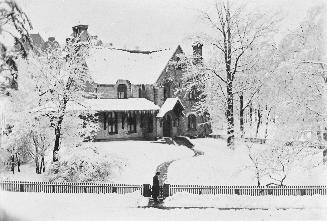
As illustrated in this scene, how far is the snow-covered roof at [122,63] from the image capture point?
7.91 meters

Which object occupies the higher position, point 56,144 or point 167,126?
point 167,126

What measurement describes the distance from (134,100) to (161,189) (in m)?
1.70

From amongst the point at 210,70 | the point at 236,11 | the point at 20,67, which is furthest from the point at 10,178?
the point at 236,11

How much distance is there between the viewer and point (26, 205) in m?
7.74

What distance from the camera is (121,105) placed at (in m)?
8.44

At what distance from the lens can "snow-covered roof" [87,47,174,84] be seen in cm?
791

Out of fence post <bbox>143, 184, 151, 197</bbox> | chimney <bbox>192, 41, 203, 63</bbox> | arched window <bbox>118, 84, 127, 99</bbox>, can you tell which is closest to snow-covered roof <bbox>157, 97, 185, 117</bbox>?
arched window <bbox>118, 84, 127, 99</bbox>

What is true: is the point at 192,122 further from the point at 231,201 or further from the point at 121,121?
the point at 231,201

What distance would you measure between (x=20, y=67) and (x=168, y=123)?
2.65m

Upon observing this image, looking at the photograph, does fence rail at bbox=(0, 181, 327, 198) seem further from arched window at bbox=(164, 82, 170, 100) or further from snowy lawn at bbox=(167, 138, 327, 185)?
arched window at bbox=(164, 82, 170, 100)

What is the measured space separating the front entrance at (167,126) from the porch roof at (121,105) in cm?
40

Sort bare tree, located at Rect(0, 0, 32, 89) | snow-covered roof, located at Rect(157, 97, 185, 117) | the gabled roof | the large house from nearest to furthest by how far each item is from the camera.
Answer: bare tree, located at Rect(0, 0, 32, 89) < the gabled roof < the large house < snow-covered roof, located at Rect(157, 97, 185, 117)

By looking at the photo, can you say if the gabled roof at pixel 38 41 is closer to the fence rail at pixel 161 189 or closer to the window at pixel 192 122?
the fence rail at pixel 161 189

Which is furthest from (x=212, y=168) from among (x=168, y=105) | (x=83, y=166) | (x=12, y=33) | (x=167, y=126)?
(x=12, y=33)
